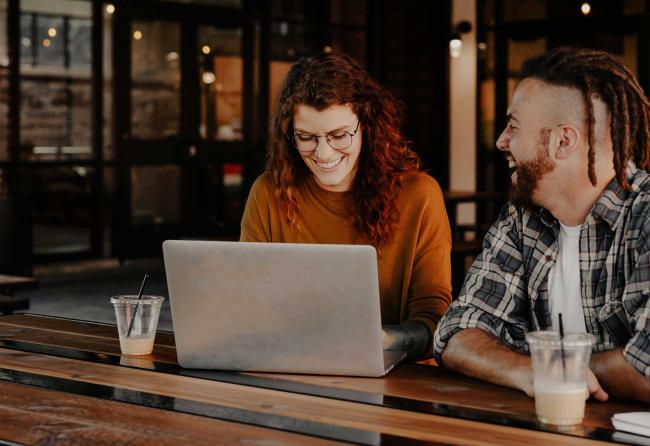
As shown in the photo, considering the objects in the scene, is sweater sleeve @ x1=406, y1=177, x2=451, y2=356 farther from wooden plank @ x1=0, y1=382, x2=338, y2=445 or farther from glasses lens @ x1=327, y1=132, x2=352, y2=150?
wooden plank @ x1=0, y1=382, x2=338, y2=445

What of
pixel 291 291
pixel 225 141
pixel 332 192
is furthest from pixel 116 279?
pixel 291 291

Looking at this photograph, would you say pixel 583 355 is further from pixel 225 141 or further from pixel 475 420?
pixel 225 141

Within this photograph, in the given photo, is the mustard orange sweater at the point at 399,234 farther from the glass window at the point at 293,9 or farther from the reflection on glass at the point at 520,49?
the glass window at the point at 293,9

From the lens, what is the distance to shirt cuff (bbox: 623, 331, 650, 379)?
180 centimetres

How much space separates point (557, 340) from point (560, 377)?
0.19 ft

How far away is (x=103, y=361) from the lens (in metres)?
2.14

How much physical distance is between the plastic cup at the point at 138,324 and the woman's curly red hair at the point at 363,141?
53 cm

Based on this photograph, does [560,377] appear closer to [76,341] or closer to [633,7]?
[76,341]

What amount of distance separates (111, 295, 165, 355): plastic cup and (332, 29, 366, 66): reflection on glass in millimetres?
8768

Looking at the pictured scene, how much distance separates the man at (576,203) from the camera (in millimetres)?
1995

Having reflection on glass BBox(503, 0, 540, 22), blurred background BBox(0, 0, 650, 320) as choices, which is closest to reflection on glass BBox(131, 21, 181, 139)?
blurred background BBox(0, 0, 650, 320)

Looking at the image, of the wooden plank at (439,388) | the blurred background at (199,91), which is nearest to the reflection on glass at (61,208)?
the blurred background at (199,91)

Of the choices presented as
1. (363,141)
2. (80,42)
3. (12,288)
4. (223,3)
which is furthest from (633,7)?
(363,141)

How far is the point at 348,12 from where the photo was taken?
35.7 ft
